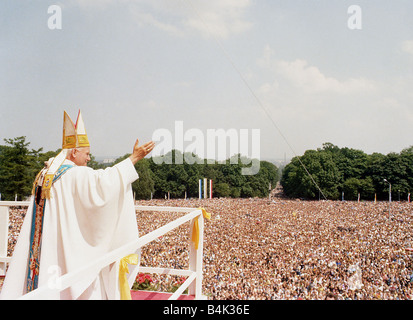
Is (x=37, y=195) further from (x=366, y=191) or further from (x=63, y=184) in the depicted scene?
(x=366, y=191)

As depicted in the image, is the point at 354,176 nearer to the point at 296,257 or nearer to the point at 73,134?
the point at 296,257

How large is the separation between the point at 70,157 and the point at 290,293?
28.7 ft

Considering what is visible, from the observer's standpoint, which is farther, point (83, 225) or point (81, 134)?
point (81, 134)

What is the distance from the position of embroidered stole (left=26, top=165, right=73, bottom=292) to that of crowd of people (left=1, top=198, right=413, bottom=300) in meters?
6.75

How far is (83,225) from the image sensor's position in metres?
2.65

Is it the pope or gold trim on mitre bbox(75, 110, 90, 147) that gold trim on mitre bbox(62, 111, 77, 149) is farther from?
the pope

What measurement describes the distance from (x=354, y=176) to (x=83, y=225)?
6071 cm

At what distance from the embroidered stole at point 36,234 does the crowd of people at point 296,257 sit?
6.75 m

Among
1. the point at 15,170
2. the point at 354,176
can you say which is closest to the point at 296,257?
the point at 15,170

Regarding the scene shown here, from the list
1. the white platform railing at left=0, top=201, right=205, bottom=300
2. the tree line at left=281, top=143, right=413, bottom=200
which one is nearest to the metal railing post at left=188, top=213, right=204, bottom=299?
the white platform railing at left=0, top=201, right=205, bottom=300

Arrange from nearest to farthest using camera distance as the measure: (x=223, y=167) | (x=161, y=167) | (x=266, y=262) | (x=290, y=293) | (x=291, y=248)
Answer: (x=290, y=293) → (x=266, y=262) → (x=291, y=248) → (x=161, y=167) → (x=223, y=167)

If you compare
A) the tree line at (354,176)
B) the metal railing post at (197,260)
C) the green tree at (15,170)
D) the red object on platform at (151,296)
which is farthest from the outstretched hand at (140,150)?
the tree line at (354,176)
